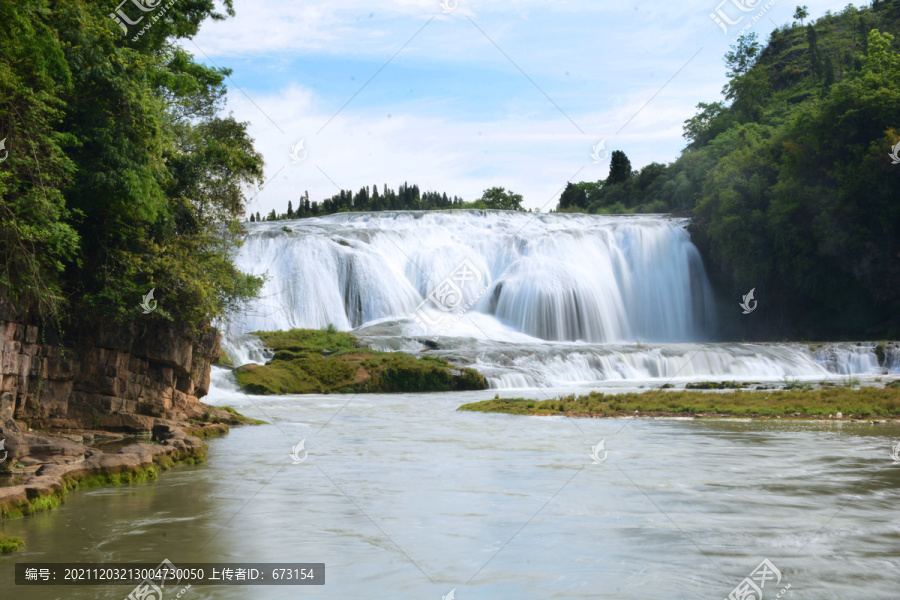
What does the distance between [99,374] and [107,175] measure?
3837 millimetres

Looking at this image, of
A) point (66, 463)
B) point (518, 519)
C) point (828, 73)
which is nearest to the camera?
point (518, 519)

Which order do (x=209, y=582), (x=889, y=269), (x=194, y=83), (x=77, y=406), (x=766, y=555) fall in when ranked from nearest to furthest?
1. (x=209, y=582)
2. (x=766, y=555)
3. (x=77, y=406)
4. (x=194, y=83)
5. (x=889, y=269)

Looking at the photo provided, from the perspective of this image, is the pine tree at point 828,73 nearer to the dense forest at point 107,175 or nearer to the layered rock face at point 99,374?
the dense forest at point 107,175

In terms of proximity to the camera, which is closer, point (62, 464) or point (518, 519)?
point (518, 519)

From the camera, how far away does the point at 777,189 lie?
138 ft

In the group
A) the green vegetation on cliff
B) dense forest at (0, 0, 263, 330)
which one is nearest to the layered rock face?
dense forest at (0, 0, 263, 330)

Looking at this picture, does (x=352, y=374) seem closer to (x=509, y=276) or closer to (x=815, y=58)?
→ (x=509, y=276)

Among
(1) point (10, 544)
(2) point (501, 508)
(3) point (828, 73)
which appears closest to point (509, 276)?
(3) point (828, 73)

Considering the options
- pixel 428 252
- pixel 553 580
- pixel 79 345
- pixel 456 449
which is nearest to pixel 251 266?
pixel 428 252

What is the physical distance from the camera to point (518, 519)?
7.71 meters

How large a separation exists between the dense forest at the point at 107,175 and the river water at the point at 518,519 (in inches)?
145

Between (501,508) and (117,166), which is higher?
(117,166)

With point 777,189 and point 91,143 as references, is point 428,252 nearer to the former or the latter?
point 777,189

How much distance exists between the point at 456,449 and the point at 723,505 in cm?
534
